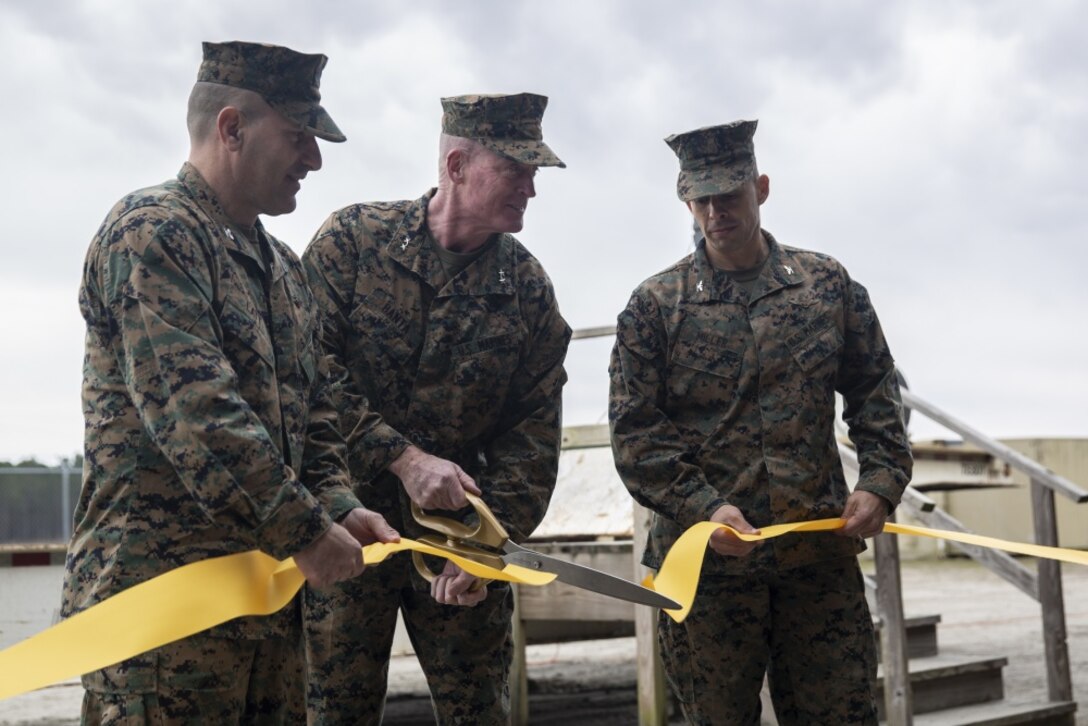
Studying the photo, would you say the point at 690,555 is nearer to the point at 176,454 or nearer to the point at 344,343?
the point at 344,343

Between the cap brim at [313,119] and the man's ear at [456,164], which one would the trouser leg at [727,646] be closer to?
the man's ear at [456,164]

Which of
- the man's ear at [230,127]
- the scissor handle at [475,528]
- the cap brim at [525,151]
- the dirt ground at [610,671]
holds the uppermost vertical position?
the cap brim at [525,151]

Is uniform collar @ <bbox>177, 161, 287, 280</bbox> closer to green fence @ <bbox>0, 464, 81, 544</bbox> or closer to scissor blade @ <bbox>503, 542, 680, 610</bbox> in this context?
scissor blade @ <bbox>503, 542, 680, 610</bbox>

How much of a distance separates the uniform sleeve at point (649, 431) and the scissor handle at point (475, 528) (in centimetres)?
52

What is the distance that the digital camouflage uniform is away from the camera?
211 cm

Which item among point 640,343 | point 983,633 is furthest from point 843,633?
point 983,633

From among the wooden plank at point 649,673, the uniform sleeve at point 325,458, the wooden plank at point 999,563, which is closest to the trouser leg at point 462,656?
the uniform sleeve at point 325,458

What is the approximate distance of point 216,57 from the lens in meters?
2.48

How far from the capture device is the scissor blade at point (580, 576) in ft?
8.41

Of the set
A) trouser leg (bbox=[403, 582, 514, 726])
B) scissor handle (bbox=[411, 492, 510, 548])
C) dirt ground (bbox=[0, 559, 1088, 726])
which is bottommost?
dirt ground (bbox=[0, 559, 1088, 726])

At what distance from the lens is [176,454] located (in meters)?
2.10

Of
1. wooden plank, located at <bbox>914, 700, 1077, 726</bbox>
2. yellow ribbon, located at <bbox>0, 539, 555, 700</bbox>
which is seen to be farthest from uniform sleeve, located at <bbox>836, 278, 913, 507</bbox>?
wooden plank, located at <bbox>914, 700, 1077, 726</bbox>

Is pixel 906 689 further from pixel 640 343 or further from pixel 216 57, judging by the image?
pixel 216 57

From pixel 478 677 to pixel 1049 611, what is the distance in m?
3.95
